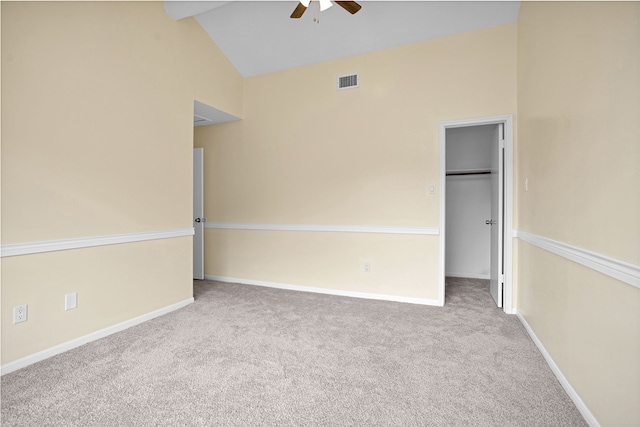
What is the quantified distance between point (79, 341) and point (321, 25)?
3.82m

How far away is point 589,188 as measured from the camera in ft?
5.41

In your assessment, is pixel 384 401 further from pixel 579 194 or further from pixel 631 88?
pixel 631 88

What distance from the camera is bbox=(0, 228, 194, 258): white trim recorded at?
2.17 metres

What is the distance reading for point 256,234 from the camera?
178 inches

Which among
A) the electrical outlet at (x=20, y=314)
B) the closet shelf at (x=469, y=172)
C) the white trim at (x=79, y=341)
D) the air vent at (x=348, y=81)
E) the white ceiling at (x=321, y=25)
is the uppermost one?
the white ceiling at (x=321, y=25)

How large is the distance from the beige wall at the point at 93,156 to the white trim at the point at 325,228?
41.9 inches

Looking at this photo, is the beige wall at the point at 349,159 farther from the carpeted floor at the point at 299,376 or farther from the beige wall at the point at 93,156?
the beige wall at the point at 93,156

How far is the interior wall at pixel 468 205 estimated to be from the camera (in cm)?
501

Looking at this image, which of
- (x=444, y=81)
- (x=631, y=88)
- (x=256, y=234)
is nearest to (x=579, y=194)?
(x=631, y=88)

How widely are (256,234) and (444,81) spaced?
300 cm

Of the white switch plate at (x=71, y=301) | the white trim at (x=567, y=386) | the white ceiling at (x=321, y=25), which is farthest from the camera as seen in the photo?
the white ceiling at (x=321, y=25)

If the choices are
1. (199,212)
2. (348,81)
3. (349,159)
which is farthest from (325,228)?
(199,212)

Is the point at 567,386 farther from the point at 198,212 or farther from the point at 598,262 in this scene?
the point at 198,212

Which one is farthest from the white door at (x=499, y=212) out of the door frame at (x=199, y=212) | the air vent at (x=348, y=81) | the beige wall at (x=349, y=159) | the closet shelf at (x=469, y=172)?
the door frame at (x=199, y=212)
